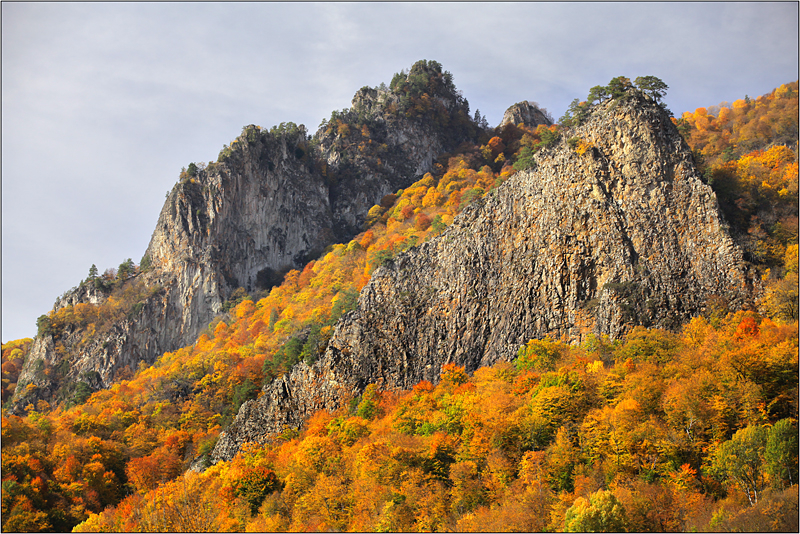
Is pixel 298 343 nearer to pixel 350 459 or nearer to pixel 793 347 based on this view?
pixel 350 459

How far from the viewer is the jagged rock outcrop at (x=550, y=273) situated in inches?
1950

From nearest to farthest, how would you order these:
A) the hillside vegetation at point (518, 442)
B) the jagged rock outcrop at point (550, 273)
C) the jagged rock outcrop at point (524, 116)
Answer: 1. the hillside vegetation at point (518, 442)
2. the jagged rock outcrop at point (550, 273)
3. the jagged rock outcrop at point (524, 116)

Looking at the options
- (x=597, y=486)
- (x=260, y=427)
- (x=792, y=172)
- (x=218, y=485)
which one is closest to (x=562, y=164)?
(x=792, y=172)

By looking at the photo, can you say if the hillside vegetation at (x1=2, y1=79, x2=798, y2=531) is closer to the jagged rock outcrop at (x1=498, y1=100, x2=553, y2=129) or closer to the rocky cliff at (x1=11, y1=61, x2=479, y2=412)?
the rocky cliff at (x1=11, y1=61, x2=479, y2=412)

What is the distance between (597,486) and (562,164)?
3322cm

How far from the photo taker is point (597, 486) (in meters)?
36.8

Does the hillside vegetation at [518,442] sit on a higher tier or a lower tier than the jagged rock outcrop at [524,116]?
lower

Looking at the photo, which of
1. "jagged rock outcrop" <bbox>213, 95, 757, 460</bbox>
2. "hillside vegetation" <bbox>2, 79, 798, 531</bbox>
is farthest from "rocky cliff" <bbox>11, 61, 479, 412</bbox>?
"jagged rock outcrop" <bbox>213, 95, 757, 460</bbox>

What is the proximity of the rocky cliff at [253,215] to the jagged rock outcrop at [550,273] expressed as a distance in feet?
136

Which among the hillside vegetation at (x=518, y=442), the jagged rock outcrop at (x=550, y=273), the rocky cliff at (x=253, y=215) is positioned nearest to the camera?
the hillside vegetation at (x=518, y=442)

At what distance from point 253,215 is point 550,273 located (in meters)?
67.1

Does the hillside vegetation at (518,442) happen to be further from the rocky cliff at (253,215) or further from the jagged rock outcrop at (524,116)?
the jagged rock outcrop at (524,116)

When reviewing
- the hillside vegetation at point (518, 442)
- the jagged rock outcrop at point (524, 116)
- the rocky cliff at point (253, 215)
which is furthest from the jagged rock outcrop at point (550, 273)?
the jagged rock outcrop at point (524, 116)

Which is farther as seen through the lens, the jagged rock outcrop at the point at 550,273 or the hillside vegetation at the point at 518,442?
the jagged rock outcrop at the point at 550,273
